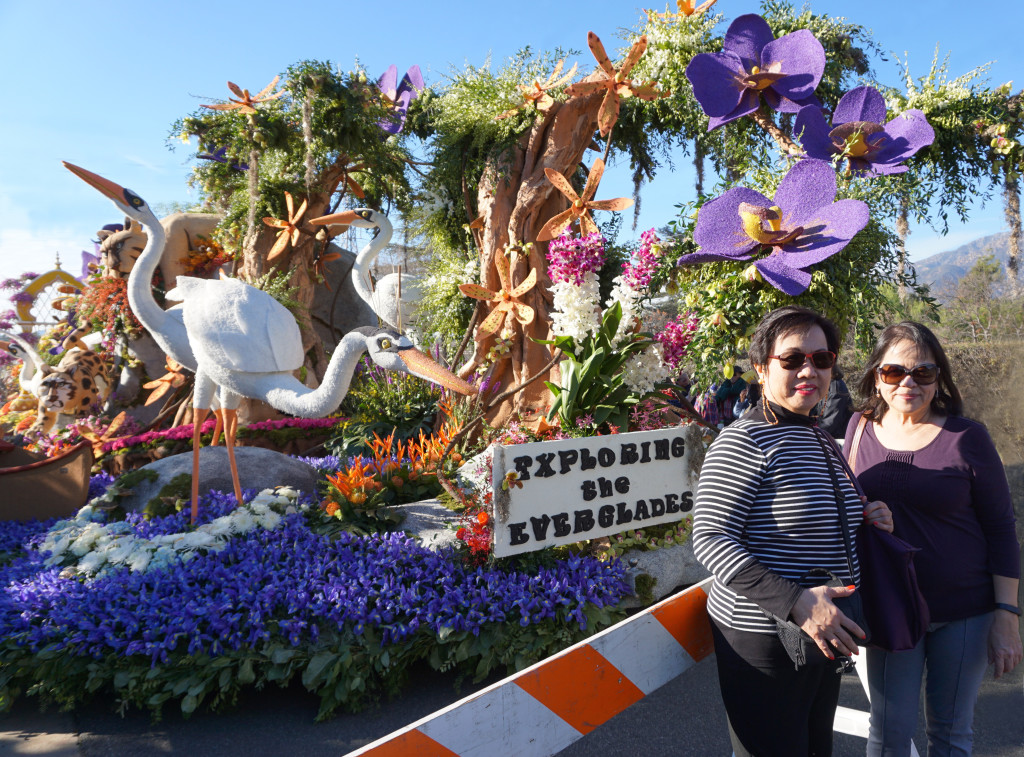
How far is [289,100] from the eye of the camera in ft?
26.1

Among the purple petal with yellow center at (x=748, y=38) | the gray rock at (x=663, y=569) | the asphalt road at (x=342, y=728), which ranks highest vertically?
the purple petal with yellow center at (x=748, y=38)

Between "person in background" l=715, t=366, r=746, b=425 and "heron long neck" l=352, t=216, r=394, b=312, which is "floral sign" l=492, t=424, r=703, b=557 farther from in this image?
"heron long neck" l=352, t=216, r=394, b=312

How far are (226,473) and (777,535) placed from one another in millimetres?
4601

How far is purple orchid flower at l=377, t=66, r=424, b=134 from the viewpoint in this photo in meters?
8.10

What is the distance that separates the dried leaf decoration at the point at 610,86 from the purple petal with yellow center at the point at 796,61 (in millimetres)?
1454

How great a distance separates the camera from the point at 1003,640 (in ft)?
5.21

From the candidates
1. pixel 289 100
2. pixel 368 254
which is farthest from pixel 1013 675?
pixel 289 100

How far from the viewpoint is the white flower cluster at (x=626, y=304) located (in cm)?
375

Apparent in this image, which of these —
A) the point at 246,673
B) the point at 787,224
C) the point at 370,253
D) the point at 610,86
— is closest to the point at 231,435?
the point at 246,673

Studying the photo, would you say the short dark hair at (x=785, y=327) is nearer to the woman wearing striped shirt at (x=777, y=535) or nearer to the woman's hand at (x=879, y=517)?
the woman wearing striped shirt at (x=777, y=535)

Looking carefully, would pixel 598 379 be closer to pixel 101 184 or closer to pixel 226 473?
pixel 226 473

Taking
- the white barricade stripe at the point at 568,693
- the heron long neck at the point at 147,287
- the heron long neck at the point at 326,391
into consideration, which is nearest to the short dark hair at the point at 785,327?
the white barricade stripe at the point at 568,693

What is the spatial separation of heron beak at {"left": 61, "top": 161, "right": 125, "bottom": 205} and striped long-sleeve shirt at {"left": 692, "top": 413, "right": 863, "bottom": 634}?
14.3 ft

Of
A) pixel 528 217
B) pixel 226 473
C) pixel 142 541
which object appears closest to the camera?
pixel 142 541
